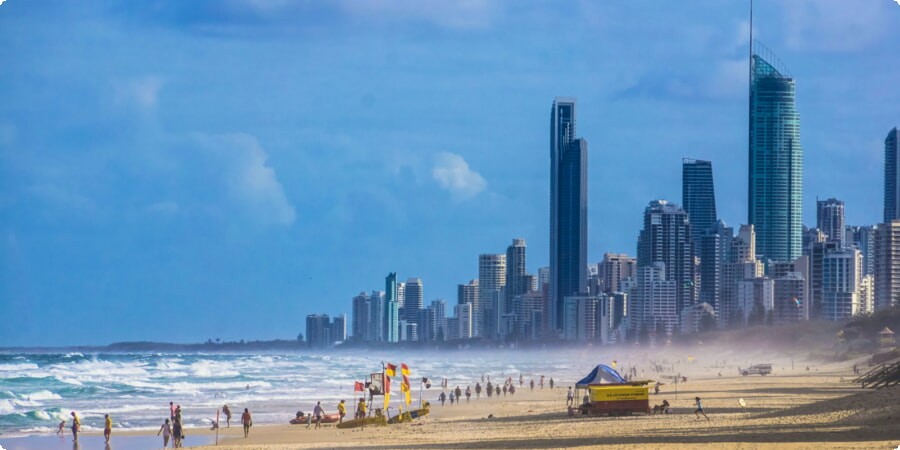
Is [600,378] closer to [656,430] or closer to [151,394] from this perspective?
[656,430]

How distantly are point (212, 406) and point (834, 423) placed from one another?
34.9m

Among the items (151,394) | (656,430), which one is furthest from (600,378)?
(151,394)

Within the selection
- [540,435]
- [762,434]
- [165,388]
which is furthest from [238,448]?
[165,388]

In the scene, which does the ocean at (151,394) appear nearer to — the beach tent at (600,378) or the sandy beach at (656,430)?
the sandy beach at (656,430)

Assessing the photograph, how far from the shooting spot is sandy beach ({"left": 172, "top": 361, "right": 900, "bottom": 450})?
101 feet

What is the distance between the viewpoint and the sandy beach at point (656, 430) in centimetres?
3091

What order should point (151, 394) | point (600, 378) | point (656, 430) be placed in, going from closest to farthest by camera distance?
point (656, 430) → point (600, 378) → point (151, 394)

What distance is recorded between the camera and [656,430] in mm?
35750

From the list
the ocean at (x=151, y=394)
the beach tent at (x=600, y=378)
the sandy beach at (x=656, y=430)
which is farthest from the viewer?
the ocean at (x=151, y=394)

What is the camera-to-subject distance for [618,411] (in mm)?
43438

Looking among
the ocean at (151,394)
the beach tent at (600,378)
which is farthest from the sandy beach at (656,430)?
the ocean at (151,394)

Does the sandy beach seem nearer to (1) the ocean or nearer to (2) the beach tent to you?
(2) the beach tent

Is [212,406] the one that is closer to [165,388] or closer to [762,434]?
[165,388]

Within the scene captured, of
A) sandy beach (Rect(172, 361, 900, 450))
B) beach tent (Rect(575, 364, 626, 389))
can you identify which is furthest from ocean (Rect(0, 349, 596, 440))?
beach tent (Rect(575, 364, 626, 389))
